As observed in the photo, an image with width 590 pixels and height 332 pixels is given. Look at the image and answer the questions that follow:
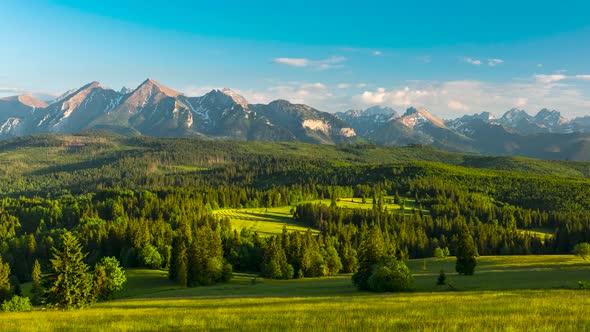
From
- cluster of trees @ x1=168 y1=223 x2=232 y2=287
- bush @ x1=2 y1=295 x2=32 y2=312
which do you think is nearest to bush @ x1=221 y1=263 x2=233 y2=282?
cluster of trees @ x1=168 y1=223 x2=232 y2=287

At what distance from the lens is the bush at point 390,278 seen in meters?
61.6

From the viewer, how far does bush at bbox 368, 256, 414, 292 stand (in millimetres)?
61594

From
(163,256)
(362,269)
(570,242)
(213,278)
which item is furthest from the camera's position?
(570,242)

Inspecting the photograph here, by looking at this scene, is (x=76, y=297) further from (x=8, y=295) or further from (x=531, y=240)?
(x=531, y=240)

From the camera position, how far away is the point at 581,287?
1884 inches

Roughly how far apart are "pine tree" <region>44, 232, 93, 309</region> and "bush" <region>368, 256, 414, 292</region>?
132 ft

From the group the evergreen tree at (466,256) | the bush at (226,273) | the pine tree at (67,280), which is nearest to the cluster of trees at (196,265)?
the bush at (226,273)

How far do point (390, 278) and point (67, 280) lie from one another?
43787 mm

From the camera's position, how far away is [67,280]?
48875 mm

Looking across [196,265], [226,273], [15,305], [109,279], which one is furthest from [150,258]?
[15,305]

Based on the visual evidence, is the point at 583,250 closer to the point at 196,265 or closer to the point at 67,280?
the point at 196,265

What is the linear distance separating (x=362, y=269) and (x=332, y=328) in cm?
5419

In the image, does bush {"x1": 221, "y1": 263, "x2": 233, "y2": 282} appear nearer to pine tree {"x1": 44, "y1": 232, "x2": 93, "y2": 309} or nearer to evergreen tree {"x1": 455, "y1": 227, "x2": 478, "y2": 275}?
evergreen tree {"x1": 455, "y1": 227, "x2": 478, "y2": 275}

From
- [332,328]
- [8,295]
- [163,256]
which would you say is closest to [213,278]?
[163,256]
